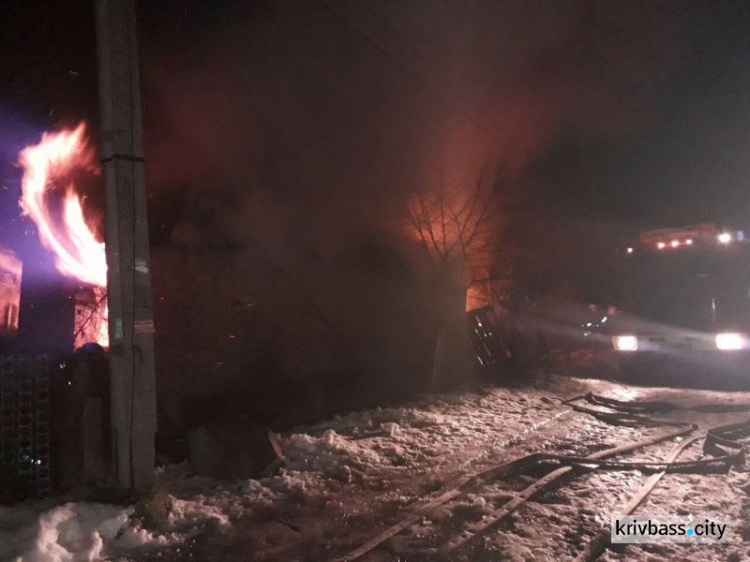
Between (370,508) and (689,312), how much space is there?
26.1ft

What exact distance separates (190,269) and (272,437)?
2.85 meters

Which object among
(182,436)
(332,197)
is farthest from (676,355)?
(182,436)

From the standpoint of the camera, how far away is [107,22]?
4.14 metres

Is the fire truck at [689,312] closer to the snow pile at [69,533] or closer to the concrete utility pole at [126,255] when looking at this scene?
the concrete utility pole at [126,255]

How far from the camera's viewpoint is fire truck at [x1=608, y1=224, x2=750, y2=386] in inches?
343

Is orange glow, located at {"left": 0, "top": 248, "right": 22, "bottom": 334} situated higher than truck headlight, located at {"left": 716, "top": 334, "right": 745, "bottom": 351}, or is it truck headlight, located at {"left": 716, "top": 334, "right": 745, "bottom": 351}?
orange glow, located at {"left": 0, "top": 248, "right": 22, "bottom": 334}

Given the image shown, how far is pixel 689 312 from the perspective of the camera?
9211 mm

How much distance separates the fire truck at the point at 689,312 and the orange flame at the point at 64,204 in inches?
364

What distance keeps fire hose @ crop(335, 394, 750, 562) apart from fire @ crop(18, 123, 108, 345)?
16.6 ft

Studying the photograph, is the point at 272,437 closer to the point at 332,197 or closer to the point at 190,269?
the point at 190,269

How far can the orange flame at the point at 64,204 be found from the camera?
252 inches

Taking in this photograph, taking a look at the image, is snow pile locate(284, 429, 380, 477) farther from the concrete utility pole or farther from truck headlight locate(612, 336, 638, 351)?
truck headlight locate(612, 336, 638, 351)

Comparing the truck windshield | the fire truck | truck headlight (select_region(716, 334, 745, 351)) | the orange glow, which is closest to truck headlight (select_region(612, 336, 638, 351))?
the fire truck

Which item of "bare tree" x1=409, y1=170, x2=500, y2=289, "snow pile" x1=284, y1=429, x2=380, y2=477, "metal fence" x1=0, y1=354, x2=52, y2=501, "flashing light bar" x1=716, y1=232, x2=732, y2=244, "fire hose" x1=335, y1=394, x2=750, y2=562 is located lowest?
"fire hose" x1=335, y1=394, x2=750, y2=562
